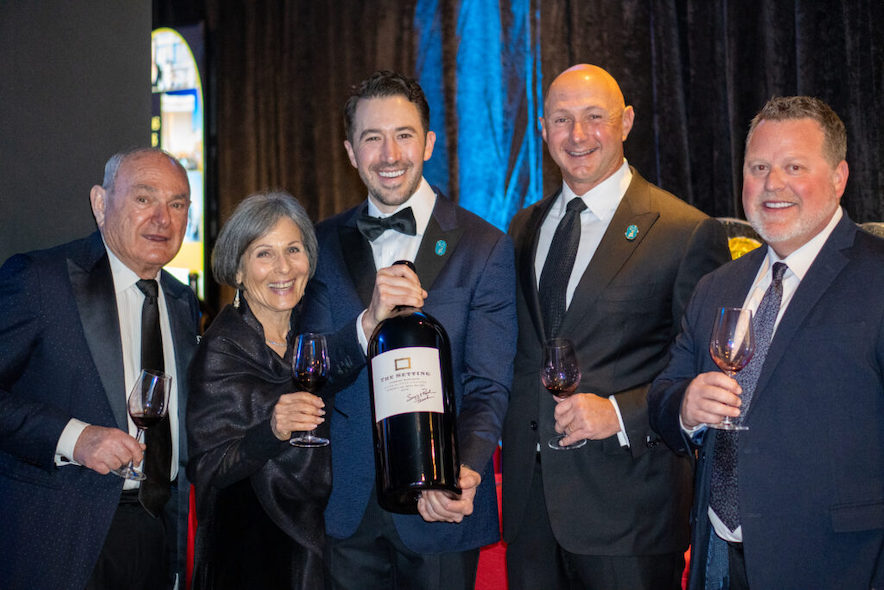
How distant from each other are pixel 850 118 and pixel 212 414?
487cm

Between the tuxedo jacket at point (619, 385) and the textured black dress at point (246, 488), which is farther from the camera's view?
the tuxedo jacket at point (619, 385)

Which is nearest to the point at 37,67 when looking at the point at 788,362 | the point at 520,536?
the point at 520,536

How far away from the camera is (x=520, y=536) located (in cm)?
267

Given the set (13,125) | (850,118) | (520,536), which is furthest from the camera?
(850,118)

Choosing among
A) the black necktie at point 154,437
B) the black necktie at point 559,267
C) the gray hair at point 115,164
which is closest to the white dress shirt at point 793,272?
the black necktie at point 559,267

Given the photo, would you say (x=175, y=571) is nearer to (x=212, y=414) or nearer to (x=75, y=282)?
(x=212, y=414)

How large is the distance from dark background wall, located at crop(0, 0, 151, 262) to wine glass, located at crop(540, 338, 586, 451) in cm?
184

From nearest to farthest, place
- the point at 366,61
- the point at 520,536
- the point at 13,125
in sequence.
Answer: the point at 520,536 → the point at 13,125 → the point at 366,61

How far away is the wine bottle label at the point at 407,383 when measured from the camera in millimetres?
2035

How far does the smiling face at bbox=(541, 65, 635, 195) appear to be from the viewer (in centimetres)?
285

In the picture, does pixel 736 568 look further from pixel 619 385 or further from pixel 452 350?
pixel 452 350

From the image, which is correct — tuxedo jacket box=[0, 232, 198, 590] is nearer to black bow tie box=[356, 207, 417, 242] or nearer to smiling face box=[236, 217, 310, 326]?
smiling face box=[236, 217, 310, 326]

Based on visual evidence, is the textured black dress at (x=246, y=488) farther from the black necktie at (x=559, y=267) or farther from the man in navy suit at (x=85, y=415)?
the black necktie at (x=559, y=267)

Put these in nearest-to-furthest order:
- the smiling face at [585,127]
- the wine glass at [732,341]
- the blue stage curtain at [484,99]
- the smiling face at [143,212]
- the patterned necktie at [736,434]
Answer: the wine glass at [732,341] → the patterned necktie at [736,434] → the smiling face at [143,212] → the smiling face at [585,127] → the blue stage curtain at [484,99]
